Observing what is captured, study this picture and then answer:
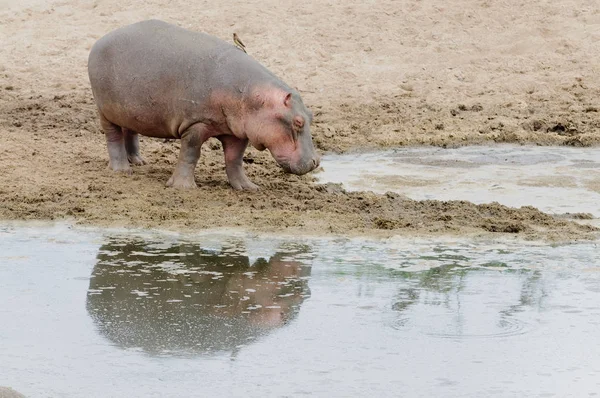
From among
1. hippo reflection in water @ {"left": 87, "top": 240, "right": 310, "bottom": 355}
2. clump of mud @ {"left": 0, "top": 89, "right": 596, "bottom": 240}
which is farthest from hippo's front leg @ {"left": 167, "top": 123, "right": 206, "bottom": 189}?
hippo reflection in water @ {"left": 87, "top": 240, "right": 310, "bottom": 355}

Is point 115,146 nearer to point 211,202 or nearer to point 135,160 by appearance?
point 135,160

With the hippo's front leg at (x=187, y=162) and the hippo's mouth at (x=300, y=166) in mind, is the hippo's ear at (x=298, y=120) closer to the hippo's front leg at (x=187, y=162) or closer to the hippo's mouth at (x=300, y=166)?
the hippo's mouth at (x=300, y=166)

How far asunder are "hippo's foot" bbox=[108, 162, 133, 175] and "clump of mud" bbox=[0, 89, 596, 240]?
0.10 meters

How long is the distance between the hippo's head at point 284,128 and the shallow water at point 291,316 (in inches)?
55.4

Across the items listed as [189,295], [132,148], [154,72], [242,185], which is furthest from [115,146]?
[189,295]

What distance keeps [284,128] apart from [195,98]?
796 millimetres

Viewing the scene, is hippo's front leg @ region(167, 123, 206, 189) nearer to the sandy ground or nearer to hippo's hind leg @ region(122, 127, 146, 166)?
the sandy ground

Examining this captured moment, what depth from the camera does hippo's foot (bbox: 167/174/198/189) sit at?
10.4 m

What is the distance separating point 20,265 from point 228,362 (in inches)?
94.3

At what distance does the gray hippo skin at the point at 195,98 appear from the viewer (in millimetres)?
10039

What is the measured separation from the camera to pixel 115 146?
11.1m

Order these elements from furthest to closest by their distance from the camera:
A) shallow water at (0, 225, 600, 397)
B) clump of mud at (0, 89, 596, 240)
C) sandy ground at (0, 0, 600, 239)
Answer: sandy ground at (0, 0, 600, 239), clump of mud at (0, 89, 596, 240), shallow water at (0, 225, 600, 397)

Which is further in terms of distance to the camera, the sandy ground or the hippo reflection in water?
the sandy ground

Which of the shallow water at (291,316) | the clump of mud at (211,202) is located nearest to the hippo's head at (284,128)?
the clump of mud at (211,202)
